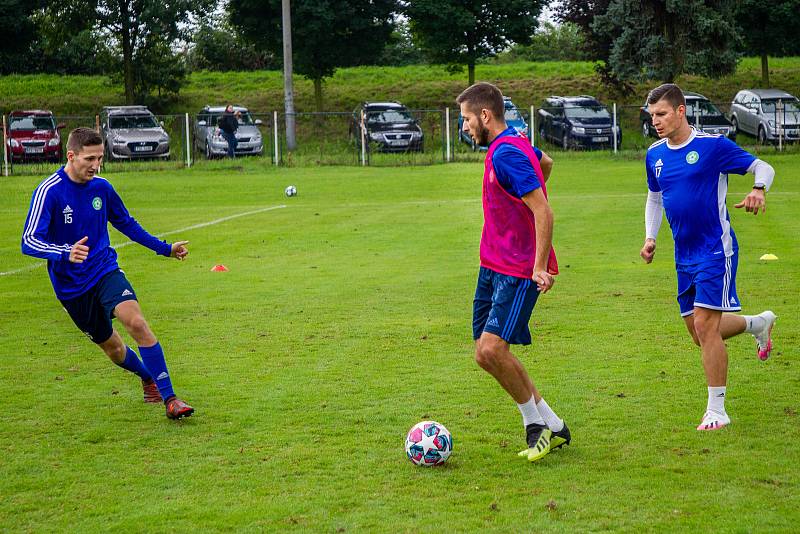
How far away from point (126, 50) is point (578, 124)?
845 inches

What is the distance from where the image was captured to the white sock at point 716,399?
6.69 metres

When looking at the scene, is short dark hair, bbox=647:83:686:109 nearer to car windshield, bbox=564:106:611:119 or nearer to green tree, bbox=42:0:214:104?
car windshield, bbox=564:106:611:119

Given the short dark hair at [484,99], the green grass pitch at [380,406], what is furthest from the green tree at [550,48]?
the short dark hair at [484,99]

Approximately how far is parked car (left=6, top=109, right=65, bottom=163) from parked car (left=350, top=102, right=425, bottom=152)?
426 inches

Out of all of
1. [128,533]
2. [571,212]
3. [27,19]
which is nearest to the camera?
[128,533]

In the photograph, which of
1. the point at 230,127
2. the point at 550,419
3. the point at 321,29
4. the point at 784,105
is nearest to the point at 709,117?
the point at 784,105

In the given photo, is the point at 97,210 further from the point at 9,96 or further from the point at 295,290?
the point at 9,96

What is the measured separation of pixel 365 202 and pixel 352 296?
12.1m

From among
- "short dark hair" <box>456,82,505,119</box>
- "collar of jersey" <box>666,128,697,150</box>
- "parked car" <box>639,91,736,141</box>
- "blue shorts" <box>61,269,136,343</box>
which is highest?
"parked car" <box>639,91,736,141</box>

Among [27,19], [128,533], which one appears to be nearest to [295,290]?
[128,533]

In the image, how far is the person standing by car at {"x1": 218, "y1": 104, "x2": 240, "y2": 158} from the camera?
3791cm

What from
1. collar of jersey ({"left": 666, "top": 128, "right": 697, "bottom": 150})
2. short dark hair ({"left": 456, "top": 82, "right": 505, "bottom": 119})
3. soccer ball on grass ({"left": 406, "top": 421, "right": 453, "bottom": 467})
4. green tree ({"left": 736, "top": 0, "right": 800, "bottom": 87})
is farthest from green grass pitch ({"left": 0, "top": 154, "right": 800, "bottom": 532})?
green tree ({"left": 736, "top": 0, "right": 800, "bottom": 87})

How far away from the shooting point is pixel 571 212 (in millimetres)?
20891

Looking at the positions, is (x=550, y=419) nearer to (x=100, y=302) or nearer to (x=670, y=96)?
(x=670, y=96)
